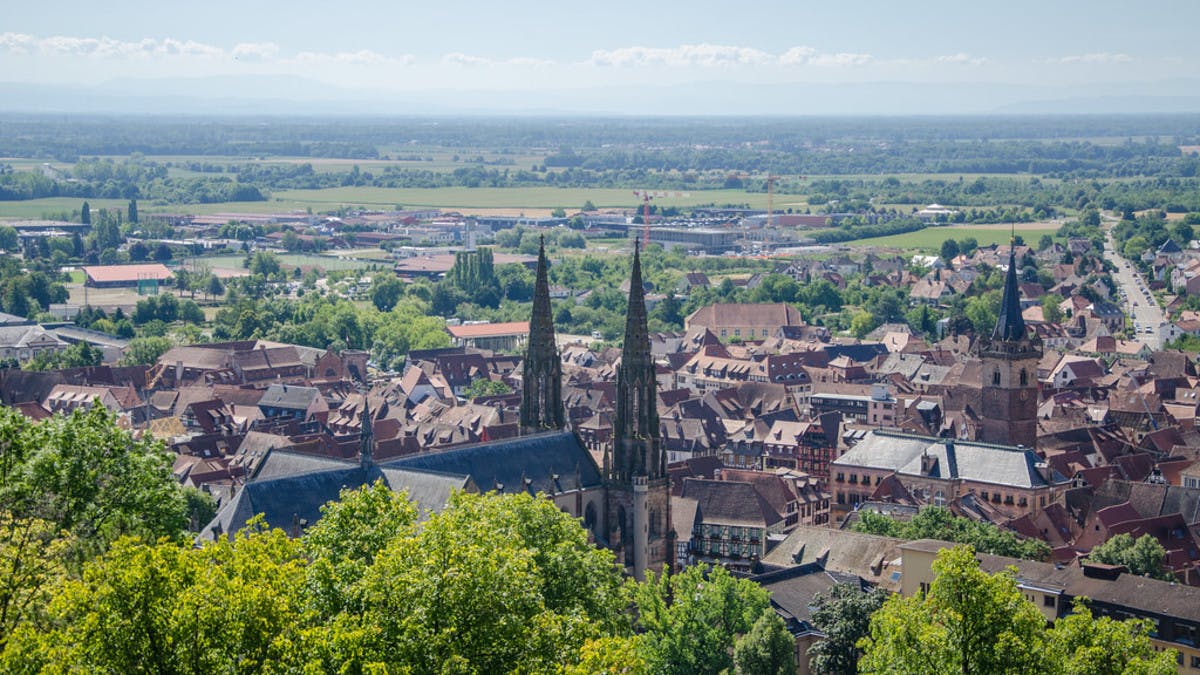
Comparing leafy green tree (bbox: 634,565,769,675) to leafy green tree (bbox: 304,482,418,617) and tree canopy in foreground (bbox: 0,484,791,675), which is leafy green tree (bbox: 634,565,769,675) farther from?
leafy green tree (bbox: 304,482,418,617)

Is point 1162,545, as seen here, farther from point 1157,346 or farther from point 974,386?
point 1157,346

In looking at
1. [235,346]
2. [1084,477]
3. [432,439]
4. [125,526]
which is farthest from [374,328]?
[125,526]

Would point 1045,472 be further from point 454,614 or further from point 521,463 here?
point 454,614

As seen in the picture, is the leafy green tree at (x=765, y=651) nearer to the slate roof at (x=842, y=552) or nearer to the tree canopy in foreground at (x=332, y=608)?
the slate roof at (x=842, y=552)

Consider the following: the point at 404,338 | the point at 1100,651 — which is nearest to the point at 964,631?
the point at 1100,651

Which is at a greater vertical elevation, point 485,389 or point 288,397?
point 288,397
